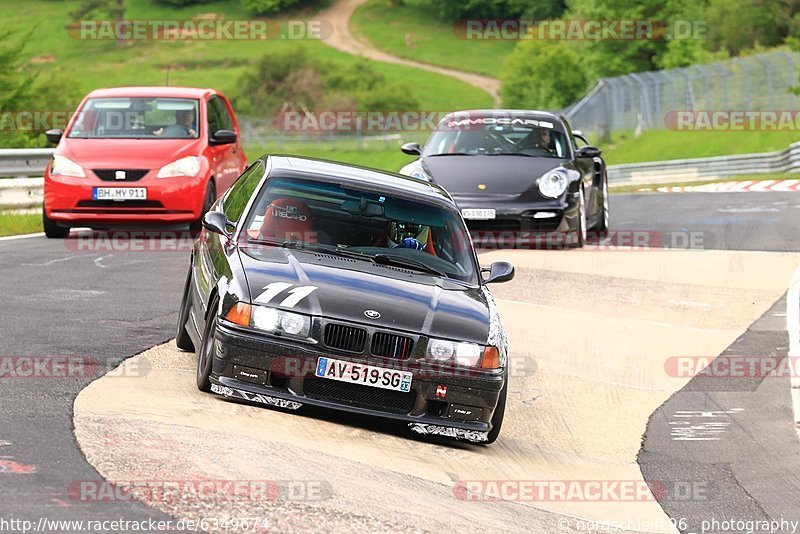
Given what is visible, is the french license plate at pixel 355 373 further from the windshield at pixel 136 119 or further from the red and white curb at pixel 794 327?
the windshield at pixel 136 119

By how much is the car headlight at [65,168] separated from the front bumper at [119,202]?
6 cm

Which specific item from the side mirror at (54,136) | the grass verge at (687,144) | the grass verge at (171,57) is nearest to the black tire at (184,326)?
the side mirror at (54,136)

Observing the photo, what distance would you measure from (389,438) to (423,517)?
1646 millimetres

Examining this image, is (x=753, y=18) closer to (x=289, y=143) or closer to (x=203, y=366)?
(x=289, y=143)

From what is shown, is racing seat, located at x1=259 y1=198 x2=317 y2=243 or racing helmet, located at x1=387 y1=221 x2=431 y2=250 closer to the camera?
racing seat, located at x1=259 y1=198 x2=317 y2=243

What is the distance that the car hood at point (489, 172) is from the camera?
16094mm

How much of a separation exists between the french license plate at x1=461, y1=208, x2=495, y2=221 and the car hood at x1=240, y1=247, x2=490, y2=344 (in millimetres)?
7402

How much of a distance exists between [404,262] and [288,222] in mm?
763

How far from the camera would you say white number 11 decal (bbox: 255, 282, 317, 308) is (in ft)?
24.9

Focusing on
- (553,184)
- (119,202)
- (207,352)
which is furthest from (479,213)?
(207,352)

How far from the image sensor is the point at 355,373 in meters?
7.50

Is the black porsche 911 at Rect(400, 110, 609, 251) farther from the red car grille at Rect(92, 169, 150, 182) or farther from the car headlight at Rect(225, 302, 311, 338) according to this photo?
the car headlight at Rect(225, 302, 311, 338)

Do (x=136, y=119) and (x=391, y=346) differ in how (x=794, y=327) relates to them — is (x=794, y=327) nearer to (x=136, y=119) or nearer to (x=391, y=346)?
(x=391, y=346)

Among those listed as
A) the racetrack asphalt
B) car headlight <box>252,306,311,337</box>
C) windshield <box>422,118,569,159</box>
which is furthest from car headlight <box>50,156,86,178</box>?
car headlight <box>252,306,311,337</box>
